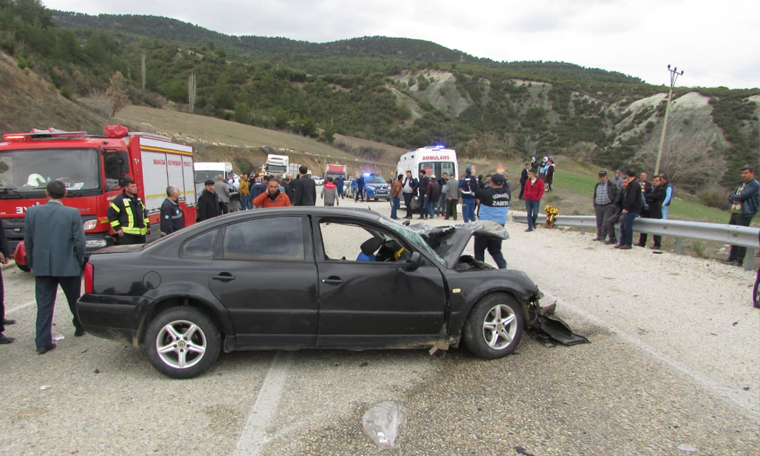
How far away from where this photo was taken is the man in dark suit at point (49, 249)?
4.46 metres

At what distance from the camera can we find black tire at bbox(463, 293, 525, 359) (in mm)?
4277

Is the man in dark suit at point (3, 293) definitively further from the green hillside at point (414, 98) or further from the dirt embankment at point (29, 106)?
the green hillside at point (414, 98)

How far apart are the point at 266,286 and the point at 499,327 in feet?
7.32

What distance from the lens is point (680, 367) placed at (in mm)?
4289

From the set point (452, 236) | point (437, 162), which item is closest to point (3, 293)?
point (452, 236)

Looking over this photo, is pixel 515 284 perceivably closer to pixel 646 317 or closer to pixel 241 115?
pixel 646 317

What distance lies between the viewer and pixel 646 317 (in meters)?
5.76

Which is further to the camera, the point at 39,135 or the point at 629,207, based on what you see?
the point at 629,207

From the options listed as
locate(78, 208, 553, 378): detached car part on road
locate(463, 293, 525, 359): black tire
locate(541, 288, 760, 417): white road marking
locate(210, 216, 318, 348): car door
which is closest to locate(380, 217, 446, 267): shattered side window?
locate(78, 208, 553, 378): detached car part on road

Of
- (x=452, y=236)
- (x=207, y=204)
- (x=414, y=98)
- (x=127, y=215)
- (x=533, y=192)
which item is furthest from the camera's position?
(x=414, y=98)

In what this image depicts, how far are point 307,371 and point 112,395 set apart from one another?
157 centimetres

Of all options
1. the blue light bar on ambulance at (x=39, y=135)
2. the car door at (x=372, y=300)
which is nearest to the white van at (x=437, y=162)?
the blue light bar on ambulance at (x=39, y=135)

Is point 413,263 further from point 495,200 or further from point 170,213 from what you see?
point 170,213

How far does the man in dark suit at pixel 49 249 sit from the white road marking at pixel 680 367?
5.89 metres
